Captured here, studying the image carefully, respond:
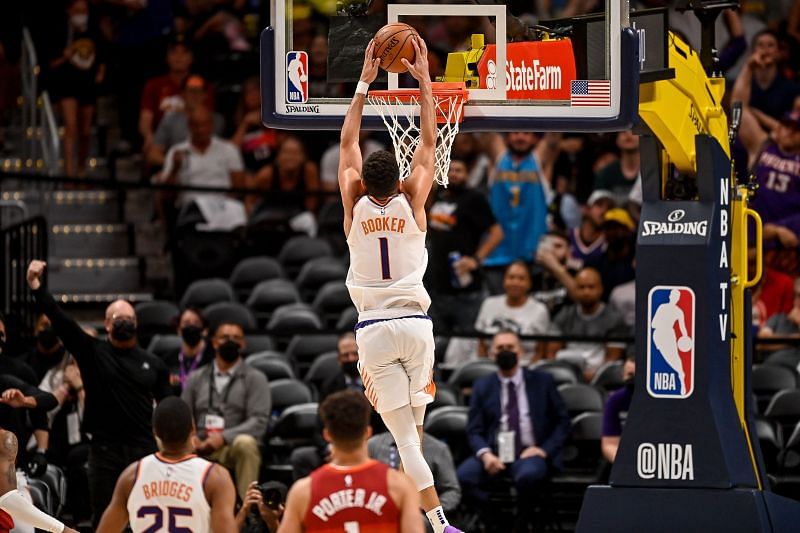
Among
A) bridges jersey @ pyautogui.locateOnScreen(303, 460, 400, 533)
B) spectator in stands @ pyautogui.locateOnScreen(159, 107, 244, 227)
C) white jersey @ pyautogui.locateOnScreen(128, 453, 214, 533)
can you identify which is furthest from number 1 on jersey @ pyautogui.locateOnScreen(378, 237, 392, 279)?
spectator in stands @ pyautogui.locateOnScreen(159, 107, 244, 227)

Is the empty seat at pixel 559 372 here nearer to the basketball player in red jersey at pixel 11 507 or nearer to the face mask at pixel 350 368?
the face mask at pixel 350 368

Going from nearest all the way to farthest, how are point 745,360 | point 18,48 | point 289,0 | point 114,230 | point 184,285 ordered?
point 289,0
point 745,360
point 184,285
point 114,230
point 18,48

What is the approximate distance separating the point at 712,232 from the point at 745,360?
4.09 feet

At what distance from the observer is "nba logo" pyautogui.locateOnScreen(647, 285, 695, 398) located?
35.2 feet

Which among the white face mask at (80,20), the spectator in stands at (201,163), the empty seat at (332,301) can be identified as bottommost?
the empty seat at (332,301)

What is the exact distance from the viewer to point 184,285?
16.5 m

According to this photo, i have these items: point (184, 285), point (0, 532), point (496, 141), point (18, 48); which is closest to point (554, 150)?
point (496, 141)

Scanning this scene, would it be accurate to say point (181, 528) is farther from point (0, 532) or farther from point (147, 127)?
point (147, 127)

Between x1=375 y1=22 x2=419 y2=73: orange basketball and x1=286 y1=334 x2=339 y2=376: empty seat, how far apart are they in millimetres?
6102

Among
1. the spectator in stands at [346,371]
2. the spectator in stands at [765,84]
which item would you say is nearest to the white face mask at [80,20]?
the spectator in stands at [346,371]

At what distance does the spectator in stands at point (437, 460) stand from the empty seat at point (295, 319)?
278cm

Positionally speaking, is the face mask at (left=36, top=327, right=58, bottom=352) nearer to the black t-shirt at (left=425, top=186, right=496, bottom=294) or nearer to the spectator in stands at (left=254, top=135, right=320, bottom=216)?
the black t-shirt at (left=425, top=186, right=496, bottom=294)

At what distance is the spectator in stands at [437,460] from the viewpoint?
12297 mm

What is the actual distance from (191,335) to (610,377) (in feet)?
11.4
